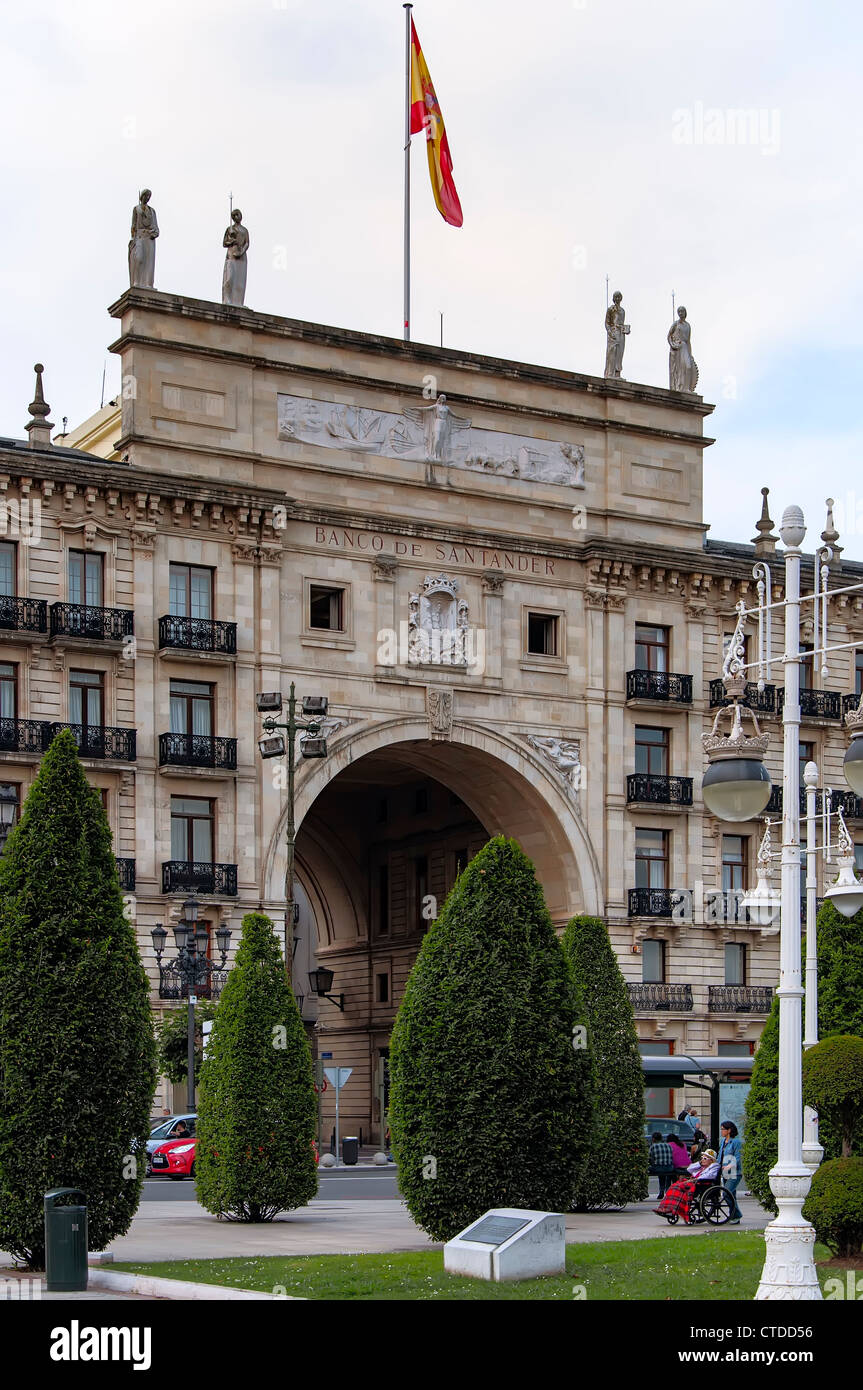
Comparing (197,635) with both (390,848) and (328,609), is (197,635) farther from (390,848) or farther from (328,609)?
(390,848)

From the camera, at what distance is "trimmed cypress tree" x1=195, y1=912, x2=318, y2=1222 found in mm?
27625

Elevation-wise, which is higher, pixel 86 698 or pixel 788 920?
pixel 86 698

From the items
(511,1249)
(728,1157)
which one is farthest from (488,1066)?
(728,1157)

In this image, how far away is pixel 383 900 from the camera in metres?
66.7

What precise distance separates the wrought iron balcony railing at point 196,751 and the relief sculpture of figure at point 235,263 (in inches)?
458

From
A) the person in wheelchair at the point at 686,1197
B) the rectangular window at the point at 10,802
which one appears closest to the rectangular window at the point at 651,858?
the rectangular window at the point at 10,802

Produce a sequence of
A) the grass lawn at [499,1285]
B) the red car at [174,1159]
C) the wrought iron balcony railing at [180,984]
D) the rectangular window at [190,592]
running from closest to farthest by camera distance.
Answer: the grass lawn at [499,1285]
the red car at [174,1159]
the wrought iron balcony railing at [180,984]
the rectangular window at [190,592]

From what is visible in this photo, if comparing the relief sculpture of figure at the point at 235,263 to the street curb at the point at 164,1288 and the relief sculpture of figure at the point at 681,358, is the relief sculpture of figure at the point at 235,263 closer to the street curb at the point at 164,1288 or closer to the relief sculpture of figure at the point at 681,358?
the relief sculpture of figure at the point at 681,358

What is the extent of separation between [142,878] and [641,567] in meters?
17.8

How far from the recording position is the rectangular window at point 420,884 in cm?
6378

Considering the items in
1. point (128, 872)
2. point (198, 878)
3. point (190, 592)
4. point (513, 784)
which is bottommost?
point (198, 878)

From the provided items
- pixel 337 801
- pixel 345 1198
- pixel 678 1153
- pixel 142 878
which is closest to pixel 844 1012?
pixel 678 1153

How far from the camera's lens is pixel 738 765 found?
17.3 meters

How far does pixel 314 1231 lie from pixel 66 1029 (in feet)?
23.2
